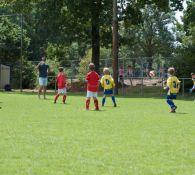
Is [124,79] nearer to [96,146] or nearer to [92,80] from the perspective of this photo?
[92,80]

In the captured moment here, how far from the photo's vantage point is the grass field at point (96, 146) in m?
8.45

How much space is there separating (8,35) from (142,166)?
45762mm

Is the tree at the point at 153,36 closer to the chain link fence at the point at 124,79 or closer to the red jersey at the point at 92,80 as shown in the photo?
the chain link fence at the point at 124,79

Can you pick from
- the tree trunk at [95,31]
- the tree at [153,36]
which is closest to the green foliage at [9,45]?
the tree trunk at [95,31]

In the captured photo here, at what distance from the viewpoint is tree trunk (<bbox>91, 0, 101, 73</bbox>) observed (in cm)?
4197

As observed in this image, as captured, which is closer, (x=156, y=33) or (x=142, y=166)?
(x=142, y=166)

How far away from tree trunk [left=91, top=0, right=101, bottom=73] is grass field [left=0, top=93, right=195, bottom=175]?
85.0ft

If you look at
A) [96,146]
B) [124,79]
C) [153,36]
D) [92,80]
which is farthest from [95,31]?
[153,36]

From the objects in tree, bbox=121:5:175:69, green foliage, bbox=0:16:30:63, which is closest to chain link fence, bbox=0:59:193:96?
green foliage, bbox=0:16:30:63

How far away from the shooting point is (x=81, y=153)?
32.2ft

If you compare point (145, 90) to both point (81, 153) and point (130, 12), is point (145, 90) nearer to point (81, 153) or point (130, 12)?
point (130, 12)

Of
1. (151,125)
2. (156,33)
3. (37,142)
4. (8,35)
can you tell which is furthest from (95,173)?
(156,33)

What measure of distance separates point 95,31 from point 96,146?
34.4 metres

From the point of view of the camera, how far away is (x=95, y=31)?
44.7 meters
